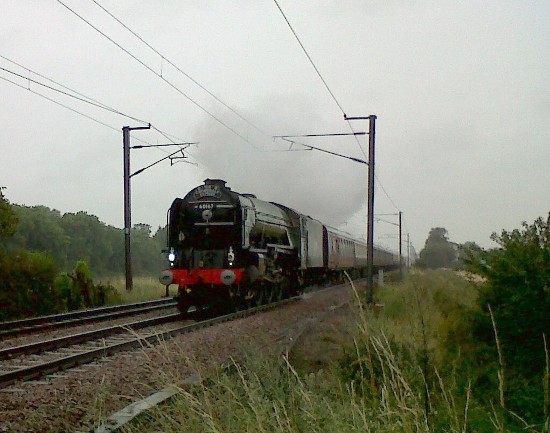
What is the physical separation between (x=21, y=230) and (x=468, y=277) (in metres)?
36.7

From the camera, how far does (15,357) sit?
11.9 meters

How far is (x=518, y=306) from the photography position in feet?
31.7

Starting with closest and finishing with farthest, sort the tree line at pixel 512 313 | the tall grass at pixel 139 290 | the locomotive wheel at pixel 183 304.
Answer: the tree line at pixel 512 313 < the locomotive wheel at pixel 183 304 < the tall grass at pixel 139 290

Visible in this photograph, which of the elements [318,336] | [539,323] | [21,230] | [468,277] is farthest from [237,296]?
[21,230]

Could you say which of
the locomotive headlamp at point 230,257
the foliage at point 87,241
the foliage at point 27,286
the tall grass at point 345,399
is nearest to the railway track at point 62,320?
the foliage at point 27,286

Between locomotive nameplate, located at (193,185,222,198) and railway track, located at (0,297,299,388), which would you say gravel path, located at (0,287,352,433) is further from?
locomotive nameplate, located at (193,185,222,198)

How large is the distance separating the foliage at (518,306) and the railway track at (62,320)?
982 centimetres

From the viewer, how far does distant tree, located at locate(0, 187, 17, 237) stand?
77.4ft

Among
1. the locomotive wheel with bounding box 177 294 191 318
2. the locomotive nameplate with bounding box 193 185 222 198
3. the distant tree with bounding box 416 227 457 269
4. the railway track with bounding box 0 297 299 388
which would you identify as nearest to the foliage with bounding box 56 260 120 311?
the locomotive wheel with bounding box 177 294 191 318

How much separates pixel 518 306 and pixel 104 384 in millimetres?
5533

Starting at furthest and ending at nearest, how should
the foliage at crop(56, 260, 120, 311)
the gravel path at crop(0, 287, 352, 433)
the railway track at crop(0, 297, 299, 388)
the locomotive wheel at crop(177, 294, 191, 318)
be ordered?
1. the foliage at crop(56, 260, 120, 311)
2. the locomotive wheel at crop(177, 294, 191, 318)
3. the railway track at crop(0, 297, 299, 388)
4. the gravel path at crop(0, 287, 352, 433)

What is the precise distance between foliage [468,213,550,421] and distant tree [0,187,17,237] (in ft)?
58.3

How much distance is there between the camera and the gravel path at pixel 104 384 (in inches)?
256

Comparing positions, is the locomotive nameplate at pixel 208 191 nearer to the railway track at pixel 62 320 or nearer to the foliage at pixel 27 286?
the railway track at pixel 62 320
